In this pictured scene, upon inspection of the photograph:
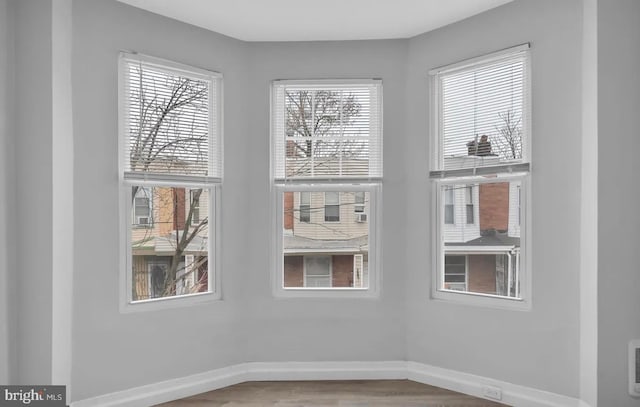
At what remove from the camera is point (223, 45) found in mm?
3986

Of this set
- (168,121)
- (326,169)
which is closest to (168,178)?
(168,121)

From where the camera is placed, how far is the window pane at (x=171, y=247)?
3592mm

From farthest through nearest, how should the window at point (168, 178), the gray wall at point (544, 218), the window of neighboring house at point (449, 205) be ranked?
the window of neighboring house at point (449, 205), the window at point (168, 178), the gray wall at point (544, 218)

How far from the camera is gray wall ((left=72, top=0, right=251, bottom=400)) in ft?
10.6

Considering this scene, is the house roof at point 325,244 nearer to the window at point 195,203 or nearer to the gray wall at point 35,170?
the window at point 195,203

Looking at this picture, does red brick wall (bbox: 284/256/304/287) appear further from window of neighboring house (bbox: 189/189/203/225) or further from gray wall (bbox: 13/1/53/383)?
gray wall (bbox: 13/1/53/383)

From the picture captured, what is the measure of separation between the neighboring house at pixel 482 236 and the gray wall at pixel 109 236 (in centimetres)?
168

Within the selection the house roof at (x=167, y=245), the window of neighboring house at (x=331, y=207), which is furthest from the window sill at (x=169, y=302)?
the window of neighboring house at (x=331, y=207)

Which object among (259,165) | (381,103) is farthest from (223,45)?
(381,103)

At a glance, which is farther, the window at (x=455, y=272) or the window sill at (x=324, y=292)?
the window sill at (x=324, y=292)
